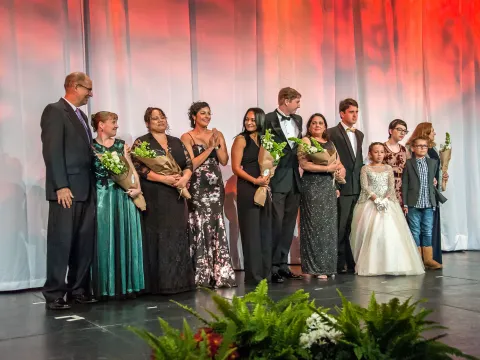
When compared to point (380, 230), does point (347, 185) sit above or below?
above

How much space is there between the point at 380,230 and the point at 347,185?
0.57m

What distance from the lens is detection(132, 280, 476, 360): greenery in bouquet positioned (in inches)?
68.9

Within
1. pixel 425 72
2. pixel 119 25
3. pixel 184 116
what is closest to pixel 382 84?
pixel 425 72

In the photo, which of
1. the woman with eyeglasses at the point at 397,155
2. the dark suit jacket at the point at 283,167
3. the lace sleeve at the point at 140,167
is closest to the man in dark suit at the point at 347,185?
the woman with eyeglasses at the point at 397,155

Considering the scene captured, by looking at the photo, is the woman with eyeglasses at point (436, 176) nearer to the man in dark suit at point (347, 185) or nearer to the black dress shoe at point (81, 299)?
the man in dark suit at point (347, 185)

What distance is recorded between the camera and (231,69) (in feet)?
21.8

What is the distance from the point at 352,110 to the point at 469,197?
295 centimetres

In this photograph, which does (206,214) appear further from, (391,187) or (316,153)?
(391,187)

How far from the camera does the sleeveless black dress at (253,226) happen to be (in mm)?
5340

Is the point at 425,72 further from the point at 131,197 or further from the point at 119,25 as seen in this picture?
the point at 131,197

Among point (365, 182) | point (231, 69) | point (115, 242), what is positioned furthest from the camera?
point (231, 69)

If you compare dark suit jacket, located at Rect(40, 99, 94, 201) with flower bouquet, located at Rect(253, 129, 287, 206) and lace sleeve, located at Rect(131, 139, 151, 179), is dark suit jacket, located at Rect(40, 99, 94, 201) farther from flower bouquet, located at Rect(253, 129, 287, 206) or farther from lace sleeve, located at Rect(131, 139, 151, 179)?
flower bouquet, located at Rect(253, 129, 287, 206)

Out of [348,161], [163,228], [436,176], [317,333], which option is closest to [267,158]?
[163,228]

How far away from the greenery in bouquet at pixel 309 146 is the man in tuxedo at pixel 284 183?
21 centimetres
